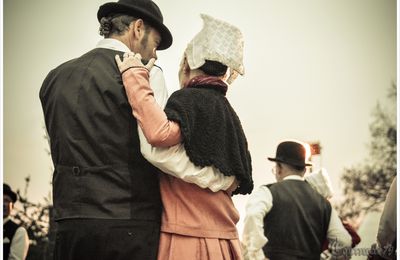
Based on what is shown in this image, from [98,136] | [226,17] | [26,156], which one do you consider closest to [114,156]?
[98,136]

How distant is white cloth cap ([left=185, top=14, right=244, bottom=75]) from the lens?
203cm

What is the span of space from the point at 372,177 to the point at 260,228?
28.5ft

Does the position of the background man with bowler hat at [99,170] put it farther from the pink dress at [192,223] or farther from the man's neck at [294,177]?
the man's neck at [294,177]

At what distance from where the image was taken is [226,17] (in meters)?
3.93

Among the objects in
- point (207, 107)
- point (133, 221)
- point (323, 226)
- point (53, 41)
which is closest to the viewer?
point (133, 221)

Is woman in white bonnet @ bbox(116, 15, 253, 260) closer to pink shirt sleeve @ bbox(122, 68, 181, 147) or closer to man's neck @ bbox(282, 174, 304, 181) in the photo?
pink shirt sleeve @ bbox(122, 68, 181, 147)

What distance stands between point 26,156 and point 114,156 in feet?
18.9

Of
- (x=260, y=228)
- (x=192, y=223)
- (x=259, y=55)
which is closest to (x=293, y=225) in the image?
(x=260, y=228)

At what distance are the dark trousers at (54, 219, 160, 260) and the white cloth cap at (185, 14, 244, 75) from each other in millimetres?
601

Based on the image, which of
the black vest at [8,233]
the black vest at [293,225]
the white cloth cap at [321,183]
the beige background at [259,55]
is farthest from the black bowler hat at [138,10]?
the black vest at [8,233]

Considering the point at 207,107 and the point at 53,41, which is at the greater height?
the point at 53,41

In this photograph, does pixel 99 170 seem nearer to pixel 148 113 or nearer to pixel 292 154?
pixel 148 113

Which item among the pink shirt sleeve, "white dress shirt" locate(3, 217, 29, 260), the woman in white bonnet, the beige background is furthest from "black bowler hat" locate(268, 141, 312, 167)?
the pink shirt sleeve

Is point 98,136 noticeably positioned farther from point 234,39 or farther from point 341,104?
point 341,104
